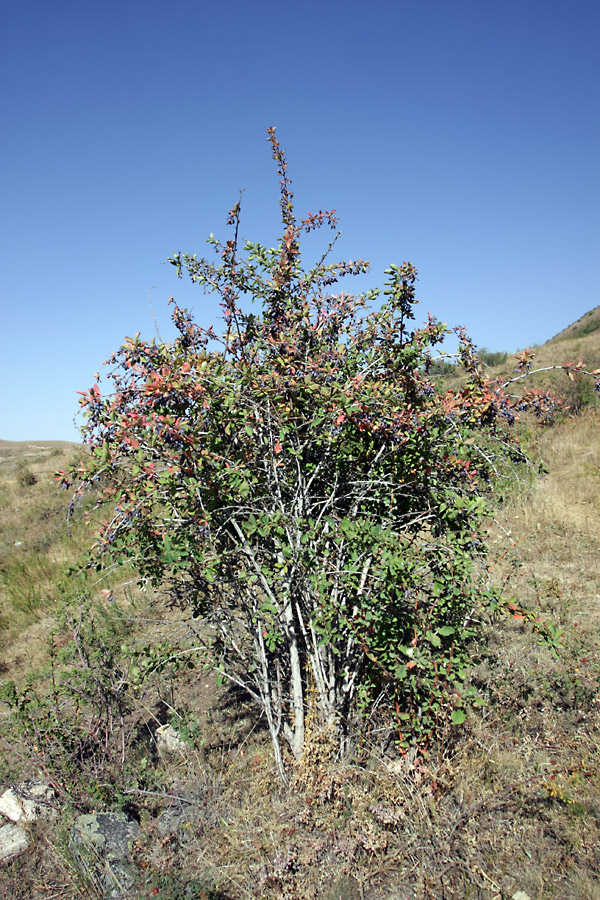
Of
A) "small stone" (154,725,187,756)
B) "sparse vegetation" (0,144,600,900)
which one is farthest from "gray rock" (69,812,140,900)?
"small stone" (154,725,187,756)

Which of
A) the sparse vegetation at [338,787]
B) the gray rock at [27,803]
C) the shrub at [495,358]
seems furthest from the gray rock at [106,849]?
the shrub at [495,358]

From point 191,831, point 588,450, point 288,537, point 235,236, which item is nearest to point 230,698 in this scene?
point 191,831

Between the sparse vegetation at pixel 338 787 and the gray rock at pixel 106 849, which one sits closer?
the sparse vegetation at pixel 338 787

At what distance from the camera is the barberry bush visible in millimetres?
2590

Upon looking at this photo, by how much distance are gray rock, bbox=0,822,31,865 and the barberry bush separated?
4.81ft

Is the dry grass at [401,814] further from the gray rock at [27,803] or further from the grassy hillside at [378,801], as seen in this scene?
the gray rock at [27,803]

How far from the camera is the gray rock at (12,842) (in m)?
2.93

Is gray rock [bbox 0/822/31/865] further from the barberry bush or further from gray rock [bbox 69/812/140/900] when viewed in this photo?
the barberry bush

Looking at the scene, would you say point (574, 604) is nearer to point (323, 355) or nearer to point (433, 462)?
point (433, 462)

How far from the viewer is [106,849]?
2.68m

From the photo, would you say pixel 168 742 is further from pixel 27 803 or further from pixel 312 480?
pixel 312 480

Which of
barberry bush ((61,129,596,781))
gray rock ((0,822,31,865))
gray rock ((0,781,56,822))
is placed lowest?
gray rock ((0,822,31,865))

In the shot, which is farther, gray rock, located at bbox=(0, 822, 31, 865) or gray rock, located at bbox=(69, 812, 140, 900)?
gray rock, located at bbox=(0, 822, 31, 865)

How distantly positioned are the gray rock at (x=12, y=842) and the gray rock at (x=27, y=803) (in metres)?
0.06
